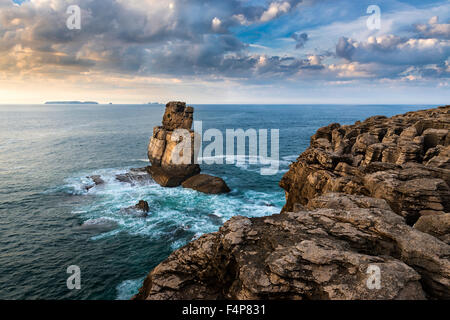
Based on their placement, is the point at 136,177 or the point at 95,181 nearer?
the point at 95,181

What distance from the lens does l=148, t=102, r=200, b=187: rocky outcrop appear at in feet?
194

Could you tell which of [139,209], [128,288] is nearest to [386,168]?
[128,288]

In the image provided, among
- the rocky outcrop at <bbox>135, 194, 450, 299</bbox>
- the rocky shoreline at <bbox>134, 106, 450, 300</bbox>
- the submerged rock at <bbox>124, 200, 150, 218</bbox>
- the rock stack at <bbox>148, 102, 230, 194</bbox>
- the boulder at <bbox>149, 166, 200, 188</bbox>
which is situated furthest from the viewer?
the boulder at <bbox>149, 166, 200, 188</bbox>

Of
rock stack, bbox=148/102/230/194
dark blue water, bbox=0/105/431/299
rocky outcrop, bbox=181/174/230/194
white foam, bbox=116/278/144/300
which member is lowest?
white foam, bbox=116/278/144/300

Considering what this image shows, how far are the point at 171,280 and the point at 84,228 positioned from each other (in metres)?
35.0

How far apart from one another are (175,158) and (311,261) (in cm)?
5245

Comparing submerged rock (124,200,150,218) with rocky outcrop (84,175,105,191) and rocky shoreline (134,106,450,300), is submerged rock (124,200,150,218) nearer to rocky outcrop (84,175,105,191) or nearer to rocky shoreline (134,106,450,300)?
rocky outcrop (84,175,105,191)

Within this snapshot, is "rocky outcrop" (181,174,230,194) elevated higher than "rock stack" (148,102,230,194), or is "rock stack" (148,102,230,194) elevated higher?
"rock stack" (148,102,230,194)

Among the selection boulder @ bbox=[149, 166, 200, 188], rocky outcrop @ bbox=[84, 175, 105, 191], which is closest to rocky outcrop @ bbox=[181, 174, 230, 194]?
boulder @ bbox=[149, 166, 200, 188]

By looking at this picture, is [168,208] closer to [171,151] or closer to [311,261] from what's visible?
[171,151]

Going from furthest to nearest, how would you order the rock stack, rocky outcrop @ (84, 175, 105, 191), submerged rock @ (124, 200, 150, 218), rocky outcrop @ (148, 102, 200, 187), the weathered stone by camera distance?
1. rocky outcrop @ (148, 102, 200, 187)
2. the rock stack
3. rocky outcrop @ (84, 175, 105, 191)
4. submerged rock @ (124, 200, 150, 218)
5. the weathered stone

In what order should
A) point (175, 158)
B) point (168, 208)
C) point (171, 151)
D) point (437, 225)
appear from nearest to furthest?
point (437, 225)
point (168, 208)
point (175, 158)
point (171, 151)

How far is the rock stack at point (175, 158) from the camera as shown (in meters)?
56.2

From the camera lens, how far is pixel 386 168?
1919cm
